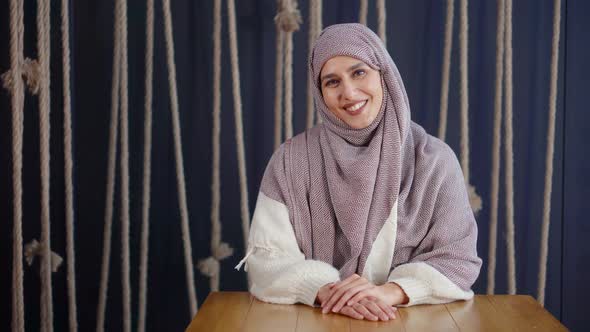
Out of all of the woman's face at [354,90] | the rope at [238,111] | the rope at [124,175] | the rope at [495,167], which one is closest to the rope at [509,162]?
the rope at [495,167]

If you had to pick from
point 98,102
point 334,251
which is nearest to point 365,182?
point 334,251

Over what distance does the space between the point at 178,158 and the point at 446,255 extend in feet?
2.72

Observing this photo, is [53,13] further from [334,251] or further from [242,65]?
[334,251]

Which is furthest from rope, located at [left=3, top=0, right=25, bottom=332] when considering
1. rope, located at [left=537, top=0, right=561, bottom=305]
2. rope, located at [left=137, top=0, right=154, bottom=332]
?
rope, located at [left=537, top=0, right=561, bottom=305]

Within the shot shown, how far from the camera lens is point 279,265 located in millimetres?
1564

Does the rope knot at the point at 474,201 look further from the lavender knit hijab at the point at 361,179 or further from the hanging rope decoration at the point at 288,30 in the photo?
the hanging rope decoration at the point at 288,30

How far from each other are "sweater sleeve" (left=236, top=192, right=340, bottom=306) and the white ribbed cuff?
15cm

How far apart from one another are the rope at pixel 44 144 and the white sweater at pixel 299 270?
65 cm

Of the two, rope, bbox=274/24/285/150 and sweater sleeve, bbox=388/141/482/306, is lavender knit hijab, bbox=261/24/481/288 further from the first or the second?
rope, bbox=274/24/285/150

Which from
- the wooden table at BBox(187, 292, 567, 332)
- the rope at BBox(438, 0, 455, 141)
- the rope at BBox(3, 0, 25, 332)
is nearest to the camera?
the wooden table at BBox(187, 292, 567, 332)

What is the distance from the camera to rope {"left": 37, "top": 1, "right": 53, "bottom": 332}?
6.38 ft

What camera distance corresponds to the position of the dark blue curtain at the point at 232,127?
2.12m

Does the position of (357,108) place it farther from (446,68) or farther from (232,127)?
(232,127)

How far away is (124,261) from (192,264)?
0.20 metres
